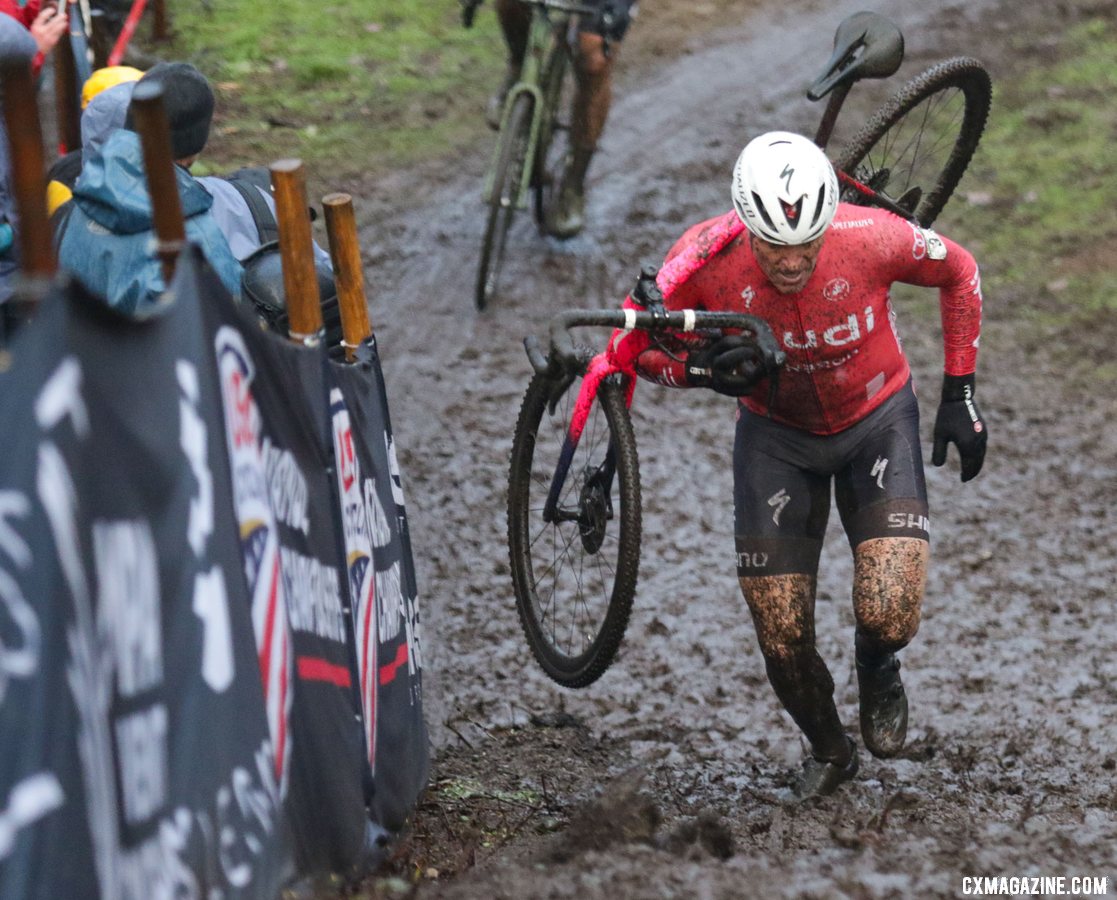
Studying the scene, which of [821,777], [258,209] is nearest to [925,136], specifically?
[821,777]

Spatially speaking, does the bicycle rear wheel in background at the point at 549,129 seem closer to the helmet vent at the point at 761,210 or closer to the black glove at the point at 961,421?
the black glove at the point at 961,421

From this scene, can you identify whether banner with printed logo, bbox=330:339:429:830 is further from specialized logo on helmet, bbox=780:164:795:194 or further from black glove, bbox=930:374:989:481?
black glove, bbox=930:374:989:481

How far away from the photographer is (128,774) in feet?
8.03

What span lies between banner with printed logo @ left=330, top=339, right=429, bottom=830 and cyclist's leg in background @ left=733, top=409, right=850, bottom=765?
123cm

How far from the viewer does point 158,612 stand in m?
2.51

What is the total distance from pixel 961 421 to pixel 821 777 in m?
1.45

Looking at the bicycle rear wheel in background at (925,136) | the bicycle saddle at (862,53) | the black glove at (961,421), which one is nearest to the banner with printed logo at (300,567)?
the black glove at (961,421)

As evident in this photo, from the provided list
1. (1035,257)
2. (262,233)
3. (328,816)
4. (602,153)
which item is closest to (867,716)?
(328,816)

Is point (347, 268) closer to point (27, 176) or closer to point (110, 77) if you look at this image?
Result: point (27, 176)

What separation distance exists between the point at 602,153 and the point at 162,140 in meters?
8.69

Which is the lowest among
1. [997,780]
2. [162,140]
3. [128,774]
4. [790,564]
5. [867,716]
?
[997,780]

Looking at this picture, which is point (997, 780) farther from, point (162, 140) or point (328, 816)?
point (162, 140)

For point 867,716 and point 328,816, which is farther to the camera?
point 867,716

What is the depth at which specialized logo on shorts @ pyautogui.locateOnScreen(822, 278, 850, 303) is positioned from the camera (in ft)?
15.1
